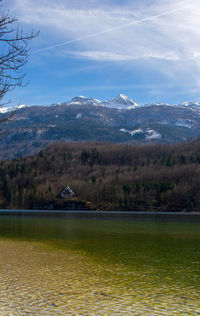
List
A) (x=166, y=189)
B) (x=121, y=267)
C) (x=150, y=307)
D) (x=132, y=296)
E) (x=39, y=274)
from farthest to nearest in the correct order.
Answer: (x=166, y=189), (x=121, y=267), (x=39, y=274), (x=132, y=296), (x=150, y=307)

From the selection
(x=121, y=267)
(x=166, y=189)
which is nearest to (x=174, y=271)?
(x=121, y=267)

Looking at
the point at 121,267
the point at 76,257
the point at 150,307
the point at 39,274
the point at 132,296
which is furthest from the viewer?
the point at 76,257

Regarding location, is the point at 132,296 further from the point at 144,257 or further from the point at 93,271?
the point at 144,257

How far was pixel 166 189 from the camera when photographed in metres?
186

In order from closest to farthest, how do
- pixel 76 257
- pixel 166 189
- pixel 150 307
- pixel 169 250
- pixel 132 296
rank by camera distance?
pixel 150 307 → pixel 132 296 → pixel 76 257 → pixel 169 250 → pixel 166 189

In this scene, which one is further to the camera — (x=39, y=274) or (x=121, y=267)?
(x=121, y=267)

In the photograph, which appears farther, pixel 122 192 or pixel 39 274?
pixel 122 192

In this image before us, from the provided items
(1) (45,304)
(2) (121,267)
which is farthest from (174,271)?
(1) (45,304)

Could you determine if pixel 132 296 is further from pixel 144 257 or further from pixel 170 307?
pixel 144 257

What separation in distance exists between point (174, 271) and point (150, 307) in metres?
9.81

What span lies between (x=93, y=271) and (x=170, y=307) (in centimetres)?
979

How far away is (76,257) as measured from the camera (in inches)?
1314

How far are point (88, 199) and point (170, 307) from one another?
583 ft

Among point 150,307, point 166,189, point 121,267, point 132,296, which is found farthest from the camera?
point 166,189
